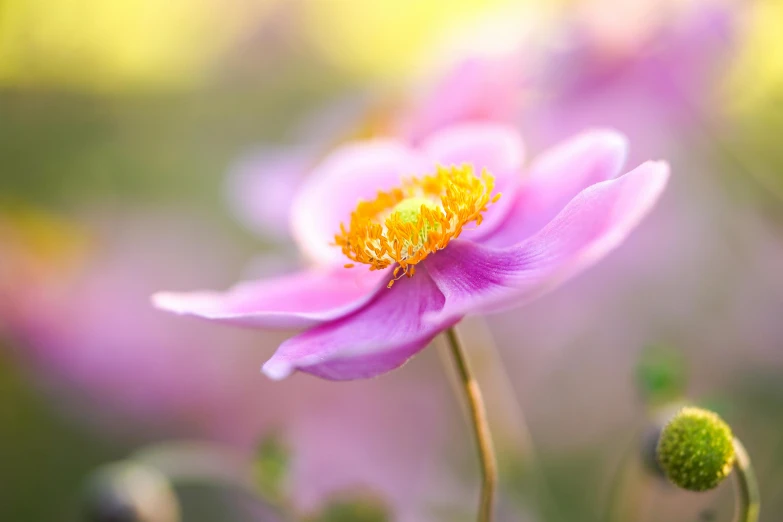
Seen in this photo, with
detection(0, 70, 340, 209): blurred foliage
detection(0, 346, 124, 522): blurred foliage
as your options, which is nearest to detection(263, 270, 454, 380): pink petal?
detection(0, 346, 124, 522): blurred foliage

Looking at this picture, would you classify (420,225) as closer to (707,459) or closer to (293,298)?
(293,298)

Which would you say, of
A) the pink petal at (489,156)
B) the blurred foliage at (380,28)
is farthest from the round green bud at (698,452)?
the blurred foliage at (380,28)

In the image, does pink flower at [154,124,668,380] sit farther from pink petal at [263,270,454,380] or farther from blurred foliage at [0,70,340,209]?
blurred foliage at [0,70,340,209]

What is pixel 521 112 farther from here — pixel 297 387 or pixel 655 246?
pixel 297 387

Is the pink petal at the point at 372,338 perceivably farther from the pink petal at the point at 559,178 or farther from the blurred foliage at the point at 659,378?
the blurred foliage at the point at 659,378

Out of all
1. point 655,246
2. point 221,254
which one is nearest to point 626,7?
point 655,246
